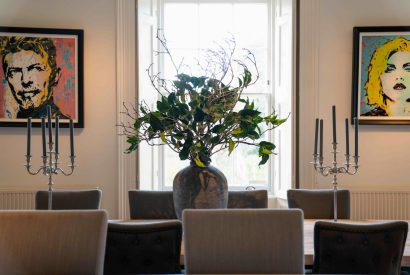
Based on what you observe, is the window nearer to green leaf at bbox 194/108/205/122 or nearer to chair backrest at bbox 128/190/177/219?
chair backrest at bbox 128/190/177/219

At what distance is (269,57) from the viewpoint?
15.0 ft

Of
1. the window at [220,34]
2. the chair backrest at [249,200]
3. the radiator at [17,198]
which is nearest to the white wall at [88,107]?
the radiator at [17,198]

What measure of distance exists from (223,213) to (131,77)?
2555 mm

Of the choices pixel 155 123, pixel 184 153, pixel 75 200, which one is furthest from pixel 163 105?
pixel 75 200

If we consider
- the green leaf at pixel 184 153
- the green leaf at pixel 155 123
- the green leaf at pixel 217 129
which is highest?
the green leaf at pixel 155 123

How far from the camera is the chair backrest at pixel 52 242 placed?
162cm

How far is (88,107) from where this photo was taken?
13.3 ft

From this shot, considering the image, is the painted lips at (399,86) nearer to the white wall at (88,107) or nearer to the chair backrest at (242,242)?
the white wall at (88,107)

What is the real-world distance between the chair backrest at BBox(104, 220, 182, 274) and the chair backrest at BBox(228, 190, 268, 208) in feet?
3.14

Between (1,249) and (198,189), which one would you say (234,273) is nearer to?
(198,189)

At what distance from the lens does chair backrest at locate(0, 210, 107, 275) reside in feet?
5.32

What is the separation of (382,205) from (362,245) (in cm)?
232

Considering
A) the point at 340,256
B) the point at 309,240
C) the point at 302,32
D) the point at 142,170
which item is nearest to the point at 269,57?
the point at 302,32

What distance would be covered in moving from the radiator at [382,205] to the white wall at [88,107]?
81.9 inches
